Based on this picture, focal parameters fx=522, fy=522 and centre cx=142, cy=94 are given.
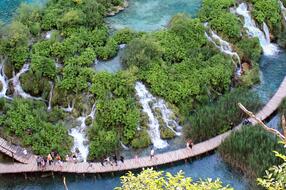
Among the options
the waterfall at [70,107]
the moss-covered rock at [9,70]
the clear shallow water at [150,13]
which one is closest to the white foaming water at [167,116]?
the waterfall at [70,107]

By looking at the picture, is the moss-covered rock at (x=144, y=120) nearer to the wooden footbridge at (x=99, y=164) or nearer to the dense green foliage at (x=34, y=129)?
the wooden footbridge at (x=99, y=164)

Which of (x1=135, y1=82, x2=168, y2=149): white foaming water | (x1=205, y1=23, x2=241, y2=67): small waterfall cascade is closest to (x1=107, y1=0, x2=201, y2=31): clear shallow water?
(x1=205, y1=23, x2=241, y2=67): small waterfall cascade

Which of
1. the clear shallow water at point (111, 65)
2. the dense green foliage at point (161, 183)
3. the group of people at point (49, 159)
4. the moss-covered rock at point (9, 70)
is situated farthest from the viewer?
the clear shallow water at point (111, 65)

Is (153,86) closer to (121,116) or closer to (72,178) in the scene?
(121,116)

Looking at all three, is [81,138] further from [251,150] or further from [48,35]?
[251,150]

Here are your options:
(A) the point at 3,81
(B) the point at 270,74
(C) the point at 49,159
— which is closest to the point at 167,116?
(C) the point at 49,159

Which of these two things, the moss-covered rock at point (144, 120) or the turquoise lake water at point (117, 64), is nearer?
the turquoise lake water at point (117, 64)

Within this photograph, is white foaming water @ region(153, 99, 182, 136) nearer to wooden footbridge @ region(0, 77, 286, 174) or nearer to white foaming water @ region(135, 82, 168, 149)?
white foaming water @ region(135, 82, 168, 149)
